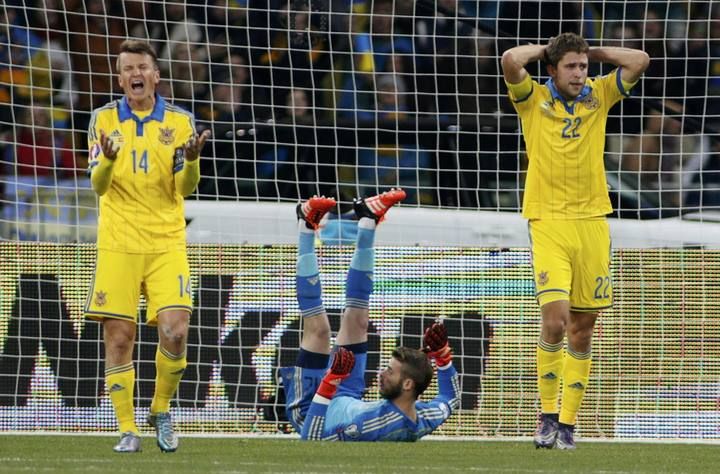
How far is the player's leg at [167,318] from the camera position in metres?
8.16

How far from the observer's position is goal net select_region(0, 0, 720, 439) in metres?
10.6

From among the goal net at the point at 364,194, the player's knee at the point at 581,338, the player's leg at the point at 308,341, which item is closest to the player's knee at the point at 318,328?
the player's leg at the point at 308,341

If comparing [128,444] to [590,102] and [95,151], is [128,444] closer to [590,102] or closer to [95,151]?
[95,151]

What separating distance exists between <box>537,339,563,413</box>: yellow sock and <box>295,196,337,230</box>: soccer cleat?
1590 millimetres

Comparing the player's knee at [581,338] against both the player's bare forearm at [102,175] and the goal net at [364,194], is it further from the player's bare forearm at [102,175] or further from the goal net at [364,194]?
the player's bare forearm at [102,175]

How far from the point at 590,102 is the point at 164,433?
2772 mm

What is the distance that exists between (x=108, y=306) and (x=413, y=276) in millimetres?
3054

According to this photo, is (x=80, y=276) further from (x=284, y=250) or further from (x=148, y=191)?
(x=148, y=191)

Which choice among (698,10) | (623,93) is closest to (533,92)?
(623,93)

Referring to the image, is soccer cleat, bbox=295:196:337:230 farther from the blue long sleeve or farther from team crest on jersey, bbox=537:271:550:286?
team crest on jersey, bbox=537:271:550:286

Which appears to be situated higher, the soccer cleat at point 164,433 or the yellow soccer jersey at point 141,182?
the yellow soccer jersey at point 141,182

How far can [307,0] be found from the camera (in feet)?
39.9

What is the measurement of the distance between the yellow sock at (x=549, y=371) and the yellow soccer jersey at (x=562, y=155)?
68 cm

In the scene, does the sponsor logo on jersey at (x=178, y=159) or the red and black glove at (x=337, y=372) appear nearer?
the sponsor logo on jersey at (x=178, y=159)
